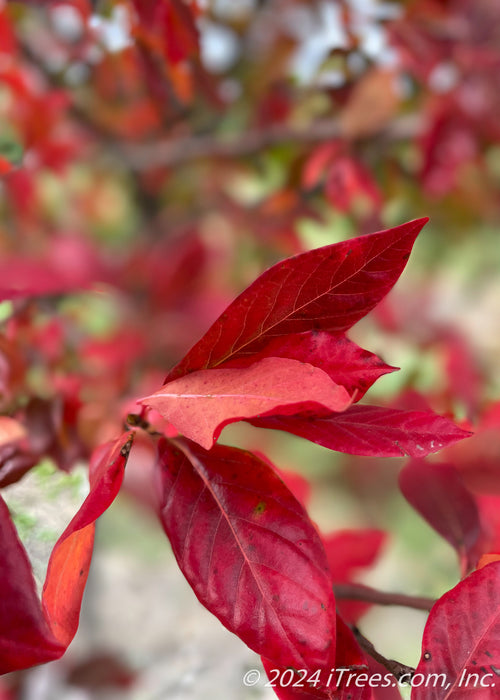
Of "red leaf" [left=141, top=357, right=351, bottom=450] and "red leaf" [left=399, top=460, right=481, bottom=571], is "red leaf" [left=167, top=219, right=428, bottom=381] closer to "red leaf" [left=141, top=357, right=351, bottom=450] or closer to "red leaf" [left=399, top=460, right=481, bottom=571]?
"red leaf" [left=141, top=357, right=351, bottom=450]

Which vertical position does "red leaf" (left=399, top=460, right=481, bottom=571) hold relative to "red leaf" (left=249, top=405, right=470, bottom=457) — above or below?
below

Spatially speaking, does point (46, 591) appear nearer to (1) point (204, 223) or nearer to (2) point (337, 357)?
(2) point (337, 357)

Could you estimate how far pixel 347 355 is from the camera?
0.27 metres

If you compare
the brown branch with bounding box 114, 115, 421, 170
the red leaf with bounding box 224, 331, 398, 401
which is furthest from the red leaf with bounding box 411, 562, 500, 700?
the brown branch with bounding box 114, 115, 421, 170

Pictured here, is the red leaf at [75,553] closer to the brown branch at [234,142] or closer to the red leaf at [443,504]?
the red leaf at [443,504]

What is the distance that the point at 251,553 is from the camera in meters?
0.28

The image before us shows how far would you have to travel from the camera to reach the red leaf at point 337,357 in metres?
0.27

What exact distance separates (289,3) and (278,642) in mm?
1287

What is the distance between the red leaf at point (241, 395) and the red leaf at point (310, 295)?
0.02m

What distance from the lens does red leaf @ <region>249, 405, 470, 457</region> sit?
0.26m

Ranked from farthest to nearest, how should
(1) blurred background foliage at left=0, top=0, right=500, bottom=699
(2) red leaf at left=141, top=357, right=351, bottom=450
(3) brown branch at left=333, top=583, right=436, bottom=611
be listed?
(1) blurred background foliage at left=0, top=0, right=500, bottom=699
(3) brown branch at left=333, top=583, right=436, bottom=611
(2) red leaf at left=141, top=357, right=351, bottom=450

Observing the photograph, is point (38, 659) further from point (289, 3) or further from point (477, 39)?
point (289, 3)

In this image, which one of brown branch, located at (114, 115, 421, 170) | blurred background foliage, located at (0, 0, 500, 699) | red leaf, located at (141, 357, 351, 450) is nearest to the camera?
red leaf, located at (141, 357, 351, 450)

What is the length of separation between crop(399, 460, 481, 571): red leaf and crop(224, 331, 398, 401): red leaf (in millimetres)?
134
